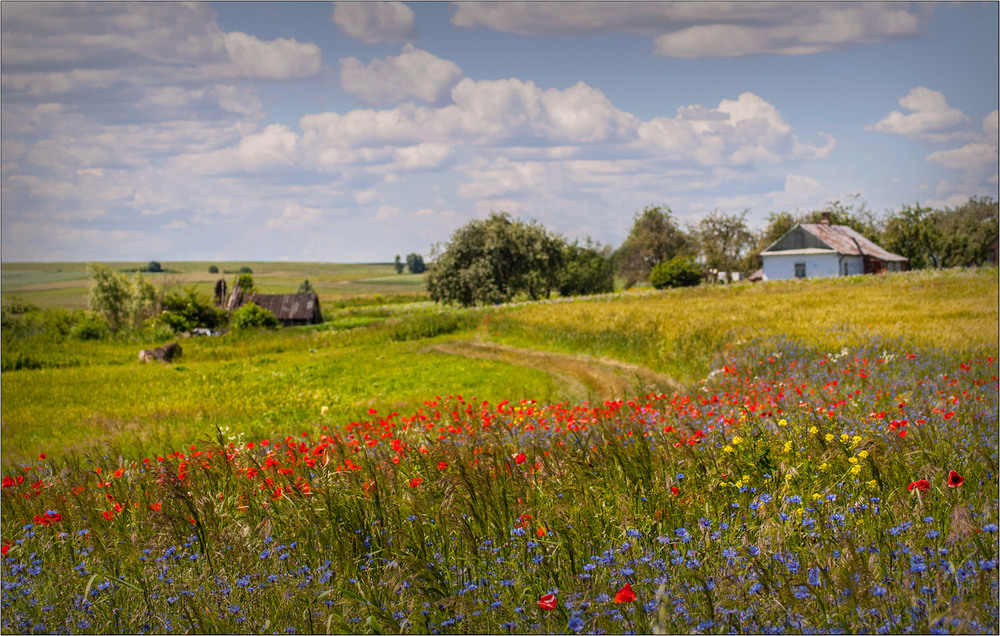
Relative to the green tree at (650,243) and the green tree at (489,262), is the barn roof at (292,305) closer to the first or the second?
the green tree at (489,262)

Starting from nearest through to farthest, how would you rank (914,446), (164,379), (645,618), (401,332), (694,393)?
(645,618) → (914,446) → (694,393) → (164,379) → (401,332)

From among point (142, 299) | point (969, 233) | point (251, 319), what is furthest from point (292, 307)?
point (969, 233)

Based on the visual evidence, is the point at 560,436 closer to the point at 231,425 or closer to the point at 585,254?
the point at 231,425

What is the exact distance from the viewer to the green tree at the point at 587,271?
74.4 m

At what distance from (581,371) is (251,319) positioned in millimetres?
23164

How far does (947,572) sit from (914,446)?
9.39 feet

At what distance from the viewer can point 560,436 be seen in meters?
7.31

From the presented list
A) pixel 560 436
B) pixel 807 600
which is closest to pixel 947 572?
pixel 807 600

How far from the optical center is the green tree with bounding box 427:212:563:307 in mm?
55875

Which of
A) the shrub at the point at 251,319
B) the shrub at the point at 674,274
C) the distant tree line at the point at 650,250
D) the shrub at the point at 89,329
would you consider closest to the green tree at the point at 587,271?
the distant tree line at the point at 650,250

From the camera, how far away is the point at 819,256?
193 feet

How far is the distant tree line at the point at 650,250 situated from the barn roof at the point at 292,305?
459 inches

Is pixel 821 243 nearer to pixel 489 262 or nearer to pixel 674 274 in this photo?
pixel 674 274

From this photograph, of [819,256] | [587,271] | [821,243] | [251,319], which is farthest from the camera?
[587,271]
